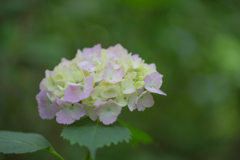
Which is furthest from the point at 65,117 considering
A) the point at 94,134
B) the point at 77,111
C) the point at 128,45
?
the point at 128,45

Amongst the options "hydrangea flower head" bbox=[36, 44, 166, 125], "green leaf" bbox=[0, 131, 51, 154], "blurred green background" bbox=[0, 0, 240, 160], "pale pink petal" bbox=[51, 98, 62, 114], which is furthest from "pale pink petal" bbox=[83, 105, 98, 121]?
"blurred green background" bbox=[0, 0, 240, 160]

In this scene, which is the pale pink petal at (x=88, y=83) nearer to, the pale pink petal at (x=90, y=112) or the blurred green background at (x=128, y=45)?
the pale pink petal at (x=90, y=112)

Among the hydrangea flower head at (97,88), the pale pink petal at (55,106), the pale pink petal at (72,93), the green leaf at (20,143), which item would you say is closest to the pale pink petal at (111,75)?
the hydrangea flower head at (97,88)

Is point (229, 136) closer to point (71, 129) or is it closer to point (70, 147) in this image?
point (70, 147)

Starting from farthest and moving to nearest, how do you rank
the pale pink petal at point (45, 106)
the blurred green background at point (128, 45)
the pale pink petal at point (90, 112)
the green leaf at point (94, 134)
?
the blurred green background at point (128, 45) → the pale pink petal at point (45, 106) → the pale pink petal at point (90, 112) → the green leaf at point (94, 134)

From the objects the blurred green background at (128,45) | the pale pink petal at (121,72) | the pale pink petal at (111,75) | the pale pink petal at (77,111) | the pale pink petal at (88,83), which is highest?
the blurred green background at (128,45)

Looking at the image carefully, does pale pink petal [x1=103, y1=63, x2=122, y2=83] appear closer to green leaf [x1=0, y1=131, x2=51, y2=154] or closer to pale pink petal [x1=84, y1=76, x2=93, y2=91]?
pale pink petal [x1=84, y1=76, x2=93, y2=91]
